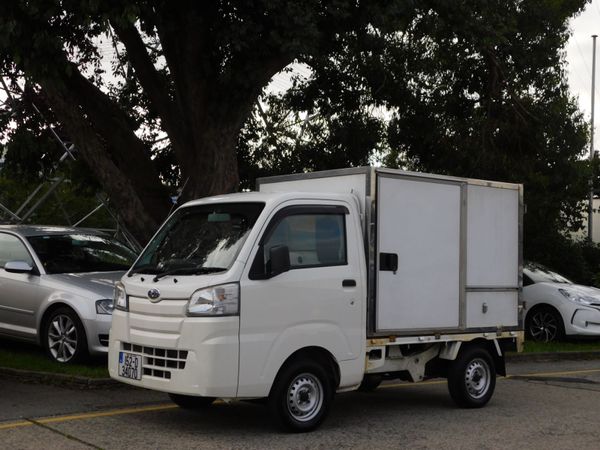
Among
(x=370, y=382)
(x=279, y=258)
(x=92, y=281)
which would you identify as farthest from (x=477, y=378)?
(x=92, y=281)

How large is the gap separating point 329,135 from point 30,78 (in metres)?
9.30

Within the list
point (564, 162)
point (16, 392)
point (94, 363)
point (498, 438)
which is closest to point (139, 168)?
point (94, 363)

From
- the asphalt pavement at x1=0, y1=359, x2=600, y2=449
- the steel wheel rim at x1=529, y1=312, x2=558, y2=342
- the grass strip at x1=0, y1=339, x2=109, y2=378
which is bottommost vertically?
the asphalt pavement at x1=0, y1=359, x2=600, y2=449

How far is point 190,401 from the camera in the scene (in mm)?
8180

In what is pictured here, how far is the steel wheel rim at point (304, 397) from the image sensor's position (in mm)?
7184

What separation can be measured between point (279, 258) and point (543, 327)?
9.69 meters

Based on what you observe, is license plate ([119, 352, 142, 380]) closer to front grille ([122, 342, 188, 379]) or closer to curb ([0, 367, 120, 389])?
front grille ([122, 342, 188, 379])

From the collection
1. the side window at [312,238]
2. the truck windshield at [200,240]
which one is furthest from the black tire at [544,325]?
the truck windshield at [200,240]

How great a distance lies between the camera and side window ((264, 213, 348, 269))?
7367mm

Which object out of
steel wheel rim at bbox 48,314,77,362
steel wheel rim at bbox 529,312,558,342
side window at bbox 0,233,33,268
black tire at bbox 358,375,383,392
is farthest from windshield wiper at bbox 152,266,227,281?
steel wheel rim at bbox 529,312,558,342

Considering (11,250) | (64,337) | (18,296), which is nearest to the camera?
(64,337)

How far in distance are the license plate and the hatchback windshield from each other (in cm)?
409

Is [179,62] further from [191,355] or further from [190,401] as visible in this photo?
[191,355]

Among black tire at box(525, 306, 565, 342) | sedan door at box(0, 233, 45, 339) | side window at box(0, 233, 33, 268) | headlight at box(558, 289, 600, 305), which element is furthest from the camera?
black tire at box(525, 306, 565, 342)
